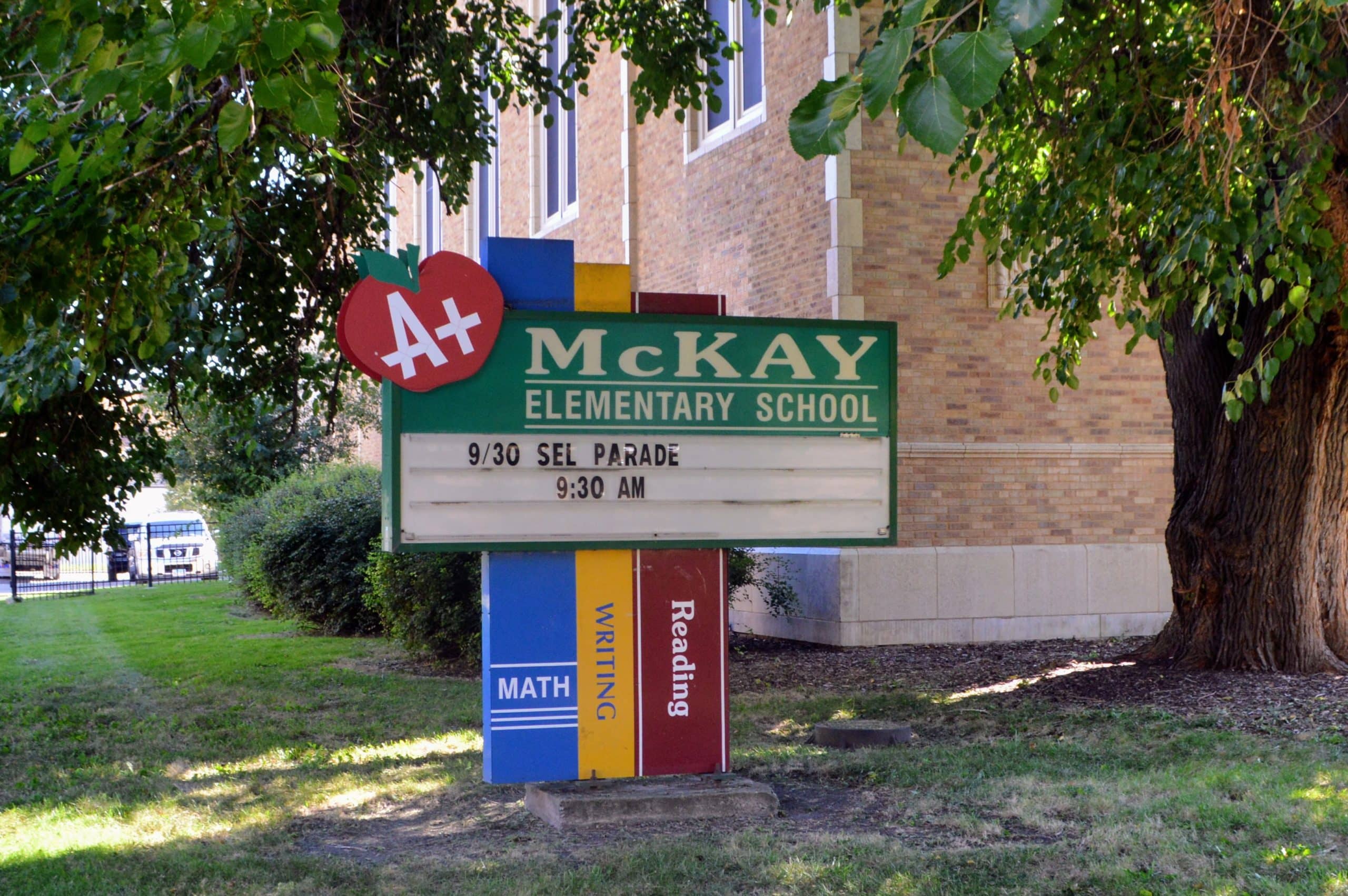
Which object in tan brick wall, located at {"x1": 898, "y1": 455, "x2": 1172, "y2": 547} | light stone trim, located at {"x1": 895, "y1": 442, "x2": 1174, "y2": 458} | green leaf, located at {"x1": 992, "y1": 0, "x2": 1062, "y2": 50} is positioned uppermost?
green leaf, located at {"x1": 992, "y1": 0, "x2": 1062, "y2": 50}

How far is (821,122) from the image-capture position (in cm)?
318

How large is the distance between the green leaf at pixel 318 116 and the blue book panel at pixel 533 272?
10.5 feet

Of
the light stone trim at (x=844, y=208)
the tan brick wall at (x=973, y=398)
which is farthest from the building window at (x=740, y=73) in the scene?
the tan brick wall at (x=973, y=398)

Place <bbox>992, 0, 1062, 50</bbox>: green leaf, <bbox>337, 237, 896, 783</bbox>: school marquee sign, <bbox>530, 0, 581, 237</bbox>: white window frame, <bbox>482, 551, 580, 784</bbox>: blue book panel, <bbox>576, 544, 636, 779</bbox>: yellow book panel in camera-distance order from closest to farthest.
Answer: <bbox>992, 0, 1062, 50</bbox>: green leaf → <bbox>337, 237, 896, 783</bbox>: school marquee sign → <bbox>482, 551, 580, 784</bbox>: blue book panel → <bbox>576, 544, 636, 779</bbox>: yellow book panel → <bbox>530, 0, 581, 237</bbox>: white window frame

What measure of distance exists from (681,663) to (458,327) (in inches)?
84.7

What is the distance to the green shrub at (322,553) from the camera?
17.5m

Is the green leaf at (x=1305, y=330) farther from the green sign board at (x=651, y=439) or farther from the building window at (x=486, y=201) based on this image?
the building window at (x=486, y=201)

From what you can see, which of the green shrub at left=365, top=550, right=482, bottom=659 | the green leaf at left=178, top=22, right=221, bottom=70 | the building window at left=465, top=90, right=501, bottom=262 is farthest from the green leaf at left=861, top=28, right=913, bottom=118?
the building window at left=465, top=90, right=501, bottom=262

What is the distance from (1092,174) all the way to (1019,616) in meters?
7.21

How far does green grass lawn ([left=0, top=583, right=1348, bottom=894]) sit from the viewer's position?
557 centimetres

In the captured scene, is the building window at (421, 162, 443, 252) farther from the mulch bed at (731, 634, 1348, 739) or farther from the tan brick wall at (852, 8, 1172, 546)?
the mulch bed at (731, 634, 1348, 739)

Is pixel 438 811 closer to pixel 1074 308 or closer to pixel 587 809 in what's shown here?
pixel 587 809

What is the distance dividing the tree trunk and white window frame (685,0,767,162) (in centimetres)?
722

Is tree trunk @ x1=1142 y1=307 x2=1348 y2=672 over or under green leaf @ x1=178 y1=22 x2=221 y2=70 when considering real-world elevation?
under
